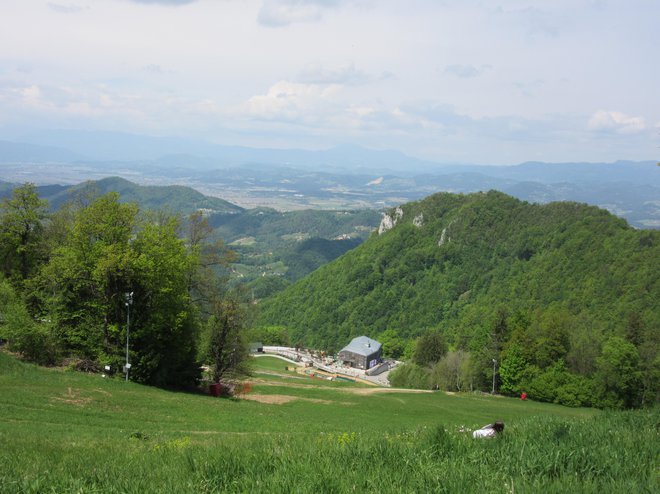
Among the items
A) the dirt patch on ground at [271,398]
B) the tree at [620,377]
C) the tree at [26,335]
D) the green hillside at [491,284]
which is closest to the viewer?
the tree at [26,335]

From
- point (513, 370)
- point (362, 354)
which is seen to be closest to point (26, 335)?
point (513, 370)

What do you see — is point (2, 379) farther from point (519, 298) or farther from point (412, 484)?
point (519, 298)

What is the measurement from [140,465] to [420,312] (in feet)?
390

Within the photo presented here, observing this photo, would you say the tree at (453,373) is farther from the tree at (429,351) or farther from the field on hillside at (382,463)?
the field on hillside at (382,463)

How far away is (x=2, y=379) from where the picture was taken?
68.1ft

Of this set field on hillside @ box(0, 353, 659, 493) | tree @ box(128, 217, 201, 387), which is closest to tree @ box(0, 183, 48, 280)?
tree @ box(128, 217, 201, 387)

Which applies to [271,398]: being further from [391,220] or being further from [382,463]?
[391,220]

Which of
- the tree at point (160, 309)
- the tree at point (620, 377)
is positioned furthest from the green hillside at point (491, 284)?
the tree at point (160, 309)

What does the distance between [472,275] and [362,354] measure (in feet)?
169

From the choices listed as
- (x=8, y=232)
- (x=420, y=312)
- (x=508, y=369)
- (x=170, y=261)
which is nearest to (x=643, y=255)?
(x=420, y=312)

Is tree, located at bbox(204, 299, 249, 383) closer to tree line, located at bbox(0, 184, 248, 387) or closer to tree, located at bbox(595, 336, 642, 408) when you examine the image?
tree line, located at bbox(0, 184, 248, 387)

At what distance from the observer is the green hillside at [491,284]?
5294cm

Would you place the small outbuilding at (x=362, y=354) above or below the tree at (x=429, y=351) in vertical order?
below

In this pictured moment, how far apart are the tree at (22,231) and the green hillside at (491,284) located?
41.6m
